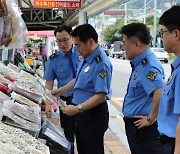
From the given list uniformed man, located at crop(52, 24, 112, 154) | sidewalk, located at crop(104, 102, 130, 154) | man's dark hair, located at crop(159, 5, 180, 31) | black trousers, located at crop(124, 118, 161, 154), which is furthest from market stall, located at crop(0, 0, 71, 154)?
sidewalk, located at crop(104, 102, 130, 154)

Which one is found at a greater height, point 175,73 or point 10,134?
point 175,73

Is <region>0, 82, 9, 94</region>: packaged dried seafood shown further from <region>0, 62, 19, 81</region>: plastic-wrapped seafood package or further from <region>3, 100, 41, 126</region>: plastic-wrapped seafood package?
<region>0, 62, 19, 81</region>: plastic-wrapped seafood package

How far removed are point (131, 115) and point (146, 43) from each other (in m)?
0.59

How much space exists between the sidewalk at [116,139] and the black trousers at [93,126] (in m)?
1.58

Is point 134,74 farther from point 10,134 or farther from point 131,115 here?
point 10,134

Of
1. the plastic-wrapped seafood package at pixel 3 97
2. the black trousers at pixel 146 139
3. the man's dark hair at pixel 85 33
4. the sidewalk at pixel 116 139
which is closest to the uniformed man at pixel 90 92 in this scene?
the man's dark hair at pixel 85 33

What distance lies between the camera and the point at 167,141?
7.20ft

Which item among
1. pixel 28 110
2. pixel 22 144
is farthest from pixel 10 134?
pixel 28 110

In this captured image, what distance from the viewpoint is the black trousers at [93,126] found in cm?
327

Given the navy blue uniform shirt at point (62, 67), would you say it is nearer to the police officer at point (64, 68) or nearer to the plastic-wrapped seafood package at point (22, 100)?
the police officer at point (64, 68)

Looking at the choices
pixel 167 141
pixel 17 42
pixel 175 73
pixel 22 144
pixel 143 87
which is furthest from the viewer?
pixel 17 42

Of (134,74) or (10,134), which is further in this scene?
(134,74)

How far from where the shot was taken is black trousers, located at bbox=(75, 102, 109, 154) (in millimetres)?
3273

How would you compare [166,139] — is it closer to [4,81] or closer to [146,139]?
[146,139]
